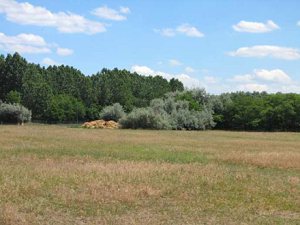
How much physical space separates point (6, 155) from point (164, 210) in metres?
15.1

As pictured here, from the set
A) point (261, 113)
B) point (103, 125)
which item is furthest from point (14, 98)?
point (261, 113)

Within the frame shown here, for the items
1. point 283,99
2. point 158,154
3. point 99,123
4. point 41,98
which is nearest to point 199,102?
point 283,99

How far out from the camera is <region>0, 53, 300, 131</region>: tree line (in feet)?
289

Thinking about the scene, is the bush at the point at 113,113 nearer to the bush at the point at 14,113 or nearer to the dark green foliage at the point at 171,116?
the dark green foliage at the point at 171,116

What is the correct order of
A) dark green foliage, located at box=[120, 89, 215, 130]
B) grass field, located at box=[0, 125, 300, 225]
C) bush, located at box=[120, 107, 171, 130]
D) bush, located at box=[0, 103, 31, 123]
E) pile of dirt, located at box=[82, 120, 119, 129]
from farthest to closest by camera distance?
bush, located at box=[0, 103, 31, 123] → pile of dirt, located at box=[82, 120, 119, 129] → dark green foliage, located at box=[120, 89, 215, 130] → bush, located at box=[120, 107, 171, 130] → grass field, located at box=[0, 125, 300, 225]

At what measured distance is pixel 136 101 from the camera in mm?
140250

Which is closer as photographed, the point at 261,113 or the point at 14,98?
the point at 261,113

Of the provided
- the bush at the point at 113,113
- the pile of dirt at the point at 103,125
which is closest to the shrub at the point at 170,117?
the pile of dirt at the point at 103,125

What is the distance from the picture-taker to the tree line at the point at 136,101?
8819 cm

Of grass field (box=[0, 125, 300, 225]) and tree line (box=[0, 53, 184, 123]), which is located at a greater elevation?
tree line (box=[0, 53, 184, 123])

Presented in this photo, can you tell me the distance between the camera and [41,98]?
118 m

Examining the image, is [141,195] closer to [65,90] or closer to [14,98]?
[14,98]

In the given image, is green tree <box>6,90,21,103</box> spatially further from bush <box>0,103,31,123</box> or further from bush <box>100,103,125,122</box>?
bush <box>100,103,125,122</box>

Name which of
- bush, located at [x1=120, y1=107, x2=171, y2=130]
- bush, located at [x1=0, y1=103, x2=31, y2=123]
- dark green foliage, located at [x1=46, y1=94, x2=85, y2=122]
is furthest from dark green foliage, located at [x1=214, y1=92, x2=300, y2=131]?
dark green foliage, located at [x1=46, y1=94, x2=85, y2=122]
